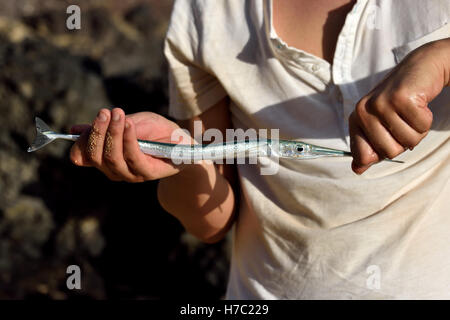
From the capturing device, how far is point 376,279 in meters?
1.46

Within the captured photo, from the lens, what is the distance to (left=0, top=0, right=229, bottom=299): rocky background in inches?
141

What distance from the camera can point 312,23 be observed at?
1539 millimetres

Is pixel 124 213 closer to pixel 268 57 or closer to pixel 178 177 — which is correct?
pixel 178 177

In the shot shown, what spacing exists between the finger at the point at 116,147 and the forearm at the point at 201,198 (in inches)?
10.1

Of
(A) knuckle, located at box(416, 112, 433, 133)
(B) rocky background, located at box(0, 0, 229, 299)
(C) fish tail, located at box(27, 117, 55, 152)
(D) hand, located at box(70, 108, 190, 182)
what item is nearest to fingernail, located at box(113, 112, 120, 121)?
(D) hand, located at box(70, 108, 190, 182)

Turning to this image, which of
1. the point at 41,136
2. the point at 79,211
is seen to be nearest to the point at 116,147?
the point at 41,136

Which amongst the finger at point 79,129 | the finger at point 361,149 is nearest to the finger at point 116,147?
the finger at point 79,129

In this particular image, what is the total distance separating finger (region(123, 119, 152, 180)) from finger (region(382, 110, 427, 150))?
592 mm

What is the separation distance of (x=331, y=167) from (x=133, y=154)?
54cm

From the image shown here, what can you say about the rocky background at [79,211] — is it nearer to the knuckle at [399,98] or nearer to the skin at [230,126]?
the skin at [230,126]

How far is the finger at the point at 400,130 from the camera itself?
108 centimetres

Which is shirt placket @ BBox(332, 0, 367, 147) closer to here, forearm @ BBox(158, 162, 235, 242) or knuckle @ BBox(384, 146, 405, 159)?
knuckle @ BBox(384, 146, 405, 159)

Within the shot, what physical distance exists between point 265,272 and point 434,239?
0.50 metres
